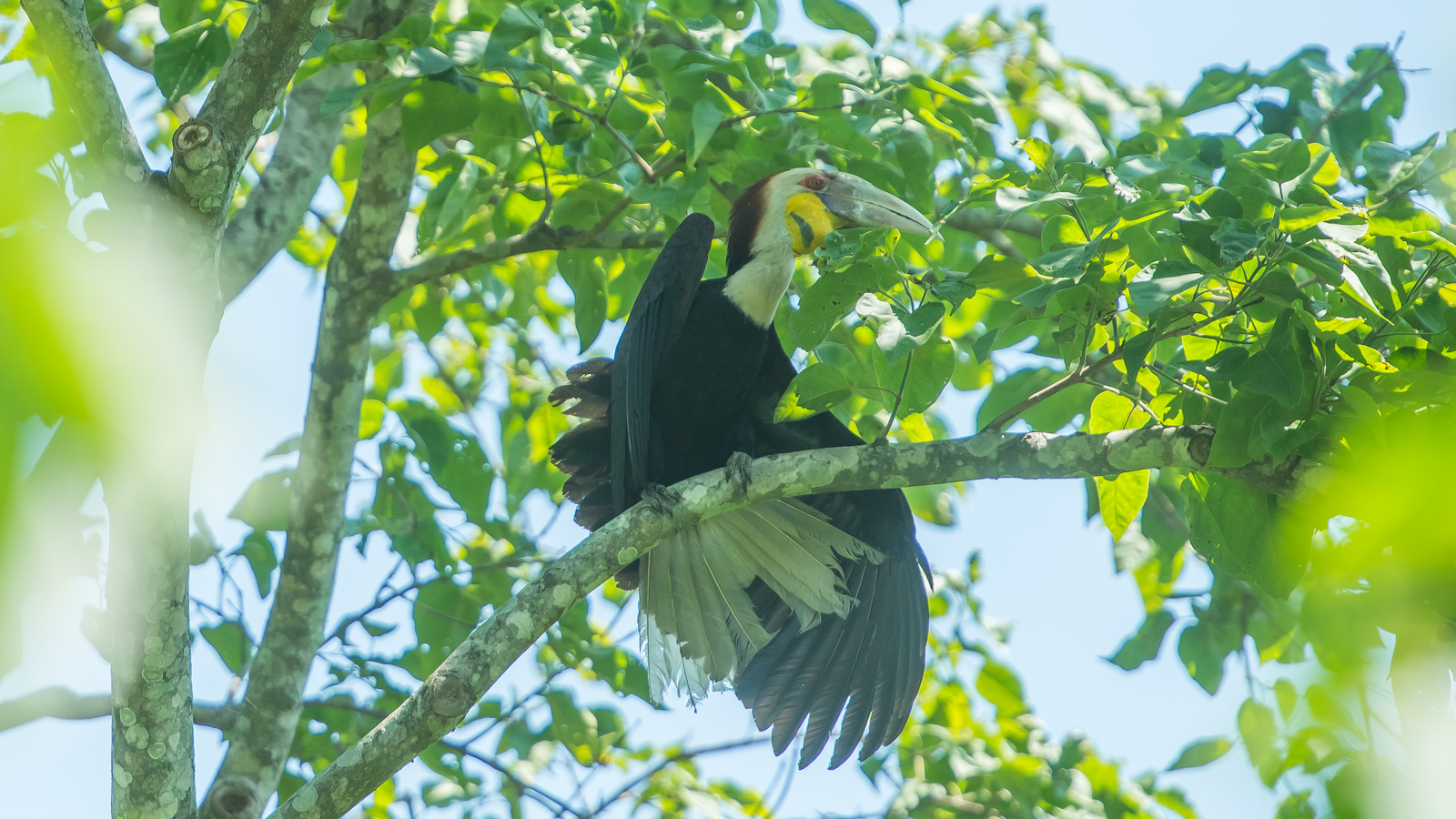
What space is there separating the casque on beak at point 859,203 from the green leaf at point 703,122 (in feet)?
3.33

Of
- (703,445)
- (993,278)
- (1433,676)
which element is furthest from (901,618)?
(1433,676)

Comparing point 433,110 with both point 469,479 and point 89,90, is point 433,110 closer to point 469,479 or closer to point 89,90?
point 89,90

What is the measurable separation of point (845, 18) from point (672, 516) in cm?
130

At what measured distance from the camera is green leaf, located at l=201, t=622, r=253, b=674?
130 inches

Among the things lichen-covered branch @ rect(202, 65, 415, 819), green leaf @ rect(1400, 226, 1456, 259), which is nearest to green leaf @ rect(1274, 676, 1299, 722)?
green leaf @ rect(1400, 226, 1456, 259)

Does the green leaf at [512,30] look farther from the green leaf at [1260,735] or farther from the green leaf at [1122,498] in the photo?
the green leaf at [1260,735]

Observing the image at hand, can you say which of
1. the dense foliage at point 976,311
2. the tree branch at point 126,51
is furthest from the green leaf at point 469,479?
the tree branch at point 126,51

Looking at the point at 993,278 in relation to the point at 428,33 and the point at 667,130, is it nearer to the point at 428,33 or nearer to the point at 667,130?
the point at 667,130

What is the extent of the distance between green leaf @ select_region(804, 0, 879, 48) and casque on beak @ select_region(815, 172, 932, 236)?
0.71m

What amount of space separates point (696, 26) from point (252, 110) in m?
1.16

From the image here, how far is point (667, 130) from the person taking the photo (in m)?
2.79

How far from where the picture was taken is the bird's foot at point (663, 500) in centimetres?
243

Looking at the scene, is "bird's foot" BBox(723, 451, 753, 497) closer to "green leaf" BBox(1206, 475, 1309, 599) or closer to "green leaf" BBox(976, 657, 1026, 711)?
"green leaf" BBox(1206, 475, 1309, 599)

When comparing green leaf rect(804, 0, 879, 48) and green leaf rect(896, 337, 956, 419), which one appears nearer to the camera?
green leaf rect(896, 337, 956, 419)
